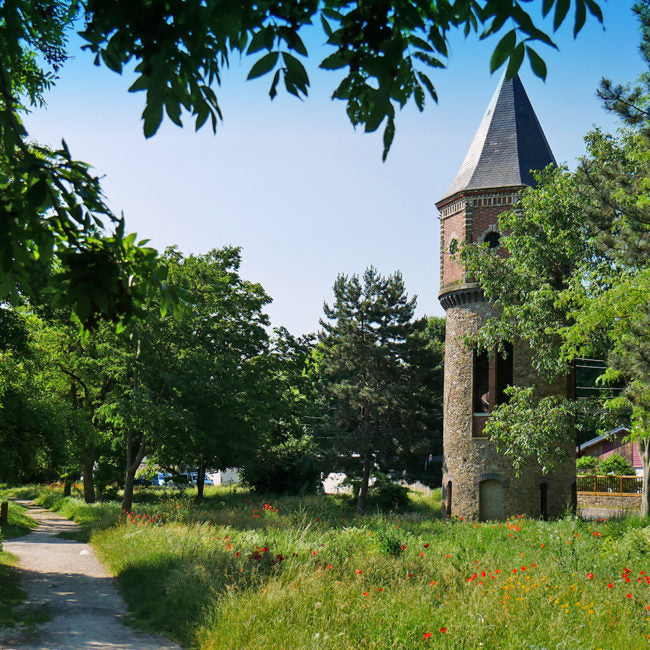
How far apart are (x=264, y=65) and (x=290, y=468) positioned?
36263 millimetres

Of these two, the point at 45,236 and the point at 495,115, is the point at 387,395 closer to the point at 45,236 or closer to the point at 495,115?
the point at 495,115

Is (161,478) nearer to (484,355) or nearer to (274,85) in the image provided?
(484,355)

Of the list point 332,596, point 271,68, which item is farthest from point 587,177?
point 271,68

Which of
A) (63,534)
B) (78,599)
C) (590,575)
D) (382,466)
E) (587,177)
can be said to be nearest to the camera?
(590,575)

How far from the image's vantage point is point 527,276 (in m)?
23.3

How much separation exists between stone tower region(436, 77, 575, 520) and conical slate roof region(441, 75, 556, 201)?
0.04 meters

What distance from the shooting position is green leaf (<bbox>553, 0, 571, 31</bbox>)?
2.86m

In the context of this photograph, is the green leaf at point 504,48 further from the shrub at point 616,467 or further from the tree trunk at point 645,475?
the shrub at point 616,467

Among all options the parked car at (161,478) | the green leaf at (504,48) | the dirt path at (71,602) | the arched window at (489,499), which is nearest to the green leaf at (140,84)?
the green leaf at (504,48)

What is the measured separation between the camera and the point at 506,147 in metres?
28.0

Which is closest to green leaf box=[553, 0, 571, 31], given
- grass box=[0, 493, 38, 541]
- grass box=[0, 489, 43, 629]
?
grass box=[0, 489, 43, 629]

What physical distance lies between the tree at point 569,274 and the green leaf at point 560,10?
14104mm

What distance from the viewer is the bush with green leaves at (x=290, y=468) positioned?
121ft

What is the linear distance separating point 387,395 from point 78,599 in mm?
29249
